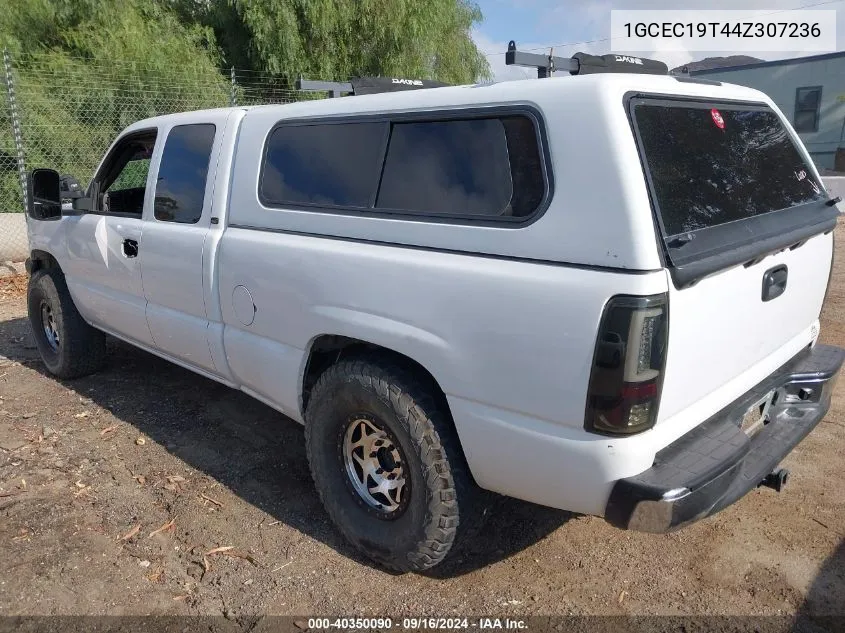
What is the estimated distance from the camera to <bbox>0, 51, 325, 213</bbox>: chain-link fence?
1014 cm

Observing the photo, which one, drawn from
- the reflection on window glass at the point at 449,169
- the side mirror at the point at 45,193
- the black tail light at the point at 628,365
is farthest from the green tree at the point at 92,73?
the black tail light at the point at 628,365

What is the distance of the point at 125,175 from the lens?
502 cm

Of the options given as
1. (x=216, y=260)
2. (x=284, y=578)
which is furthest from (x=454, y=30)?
(x=284, y=578)

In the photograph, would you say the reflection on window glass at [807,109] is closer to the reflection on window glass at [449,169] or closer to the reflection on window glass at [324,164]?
the reflection on window glass at [324,164]

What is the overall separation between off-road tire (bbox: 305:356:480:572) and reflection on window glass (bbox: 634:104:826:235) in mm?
1125

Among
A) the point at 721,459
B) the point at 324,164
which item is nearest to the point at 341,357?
the point at 324,164

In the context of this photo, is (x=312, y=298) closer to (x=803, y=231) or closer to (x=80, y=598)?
(x=80, y=598)

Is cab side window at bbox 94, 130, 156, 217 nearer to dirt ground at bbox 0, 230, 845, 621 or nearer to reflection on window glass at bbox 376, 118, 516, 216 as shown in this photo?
dirt ground at bbox 0, 230, 845, 621

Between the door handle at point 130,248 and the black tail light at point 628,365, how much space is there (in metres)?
3.02

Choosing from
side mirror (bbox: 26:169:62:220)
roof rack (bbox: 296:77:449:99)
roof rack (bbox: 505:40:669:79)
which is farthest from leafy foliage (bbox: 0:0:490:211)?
roof rack (bbox: 505:40:669:79)

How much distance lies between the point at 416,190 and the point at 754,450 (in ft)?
5.61

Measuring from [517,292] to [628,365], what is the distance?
429 mm

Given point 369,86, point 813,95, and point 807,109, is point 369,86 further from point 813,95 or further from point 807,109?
point 807,109

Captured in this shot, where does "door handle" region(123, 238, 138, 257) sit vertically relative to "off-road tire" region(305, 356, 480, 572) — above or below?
above
